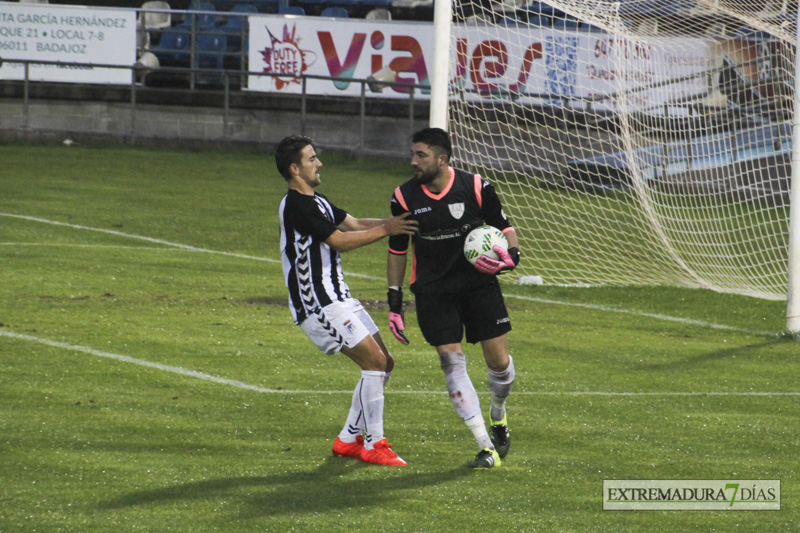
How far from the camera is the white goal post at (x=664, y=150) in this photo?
44.0 feet

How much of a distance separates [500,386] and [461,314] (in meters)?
0.49

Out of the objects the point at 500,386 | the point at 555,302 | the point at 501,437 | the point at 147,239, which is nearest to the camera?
the point at 500,386

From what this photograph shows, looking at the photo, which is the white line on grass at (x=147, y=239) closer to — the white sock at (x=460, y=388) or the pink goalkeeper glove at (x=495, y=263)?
the white sock at (x=460, y=388)

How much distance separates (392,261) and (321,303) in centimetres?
51

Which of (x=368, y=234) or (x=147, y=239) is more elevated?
(x=368, y=234)

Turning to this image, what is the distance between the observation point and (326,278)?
6.85 m

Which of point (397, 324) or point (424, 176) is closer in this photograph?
point (424, 176)

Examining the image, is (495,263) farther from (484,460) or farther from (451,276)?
(484,460)

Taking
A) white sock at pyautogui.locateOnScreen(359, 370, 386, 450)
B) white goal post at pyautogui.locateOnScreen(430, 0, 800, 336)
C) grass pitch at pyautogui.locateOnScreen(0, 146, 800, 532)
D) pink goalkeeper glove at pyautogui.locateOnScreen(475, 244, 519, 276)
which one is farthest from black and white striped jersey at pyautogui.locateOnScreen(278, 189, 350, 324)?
white goal post at pyautogui.locateOnScreen(430, 0, 800, 336)

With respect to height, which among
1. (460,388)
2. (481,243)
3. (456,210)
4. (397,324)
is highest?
(456,210)

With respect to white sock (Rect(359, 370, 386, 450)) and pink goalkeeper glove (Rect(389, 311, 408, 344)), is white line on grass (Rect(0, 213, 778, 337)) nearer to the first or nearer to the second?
pink goalkeeper glove (Rect(389, 311, 408, 344))

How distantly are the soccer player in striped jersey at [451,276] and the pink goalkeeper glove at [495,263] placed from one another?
0.04ft

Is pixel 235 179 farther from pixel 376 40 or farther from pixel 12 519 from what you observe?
pixel 12 519

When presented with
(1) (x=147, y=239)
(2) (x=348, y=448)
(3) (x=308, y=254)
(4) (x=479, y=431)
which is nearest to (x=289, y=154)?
(3) (x=308, y=254)
